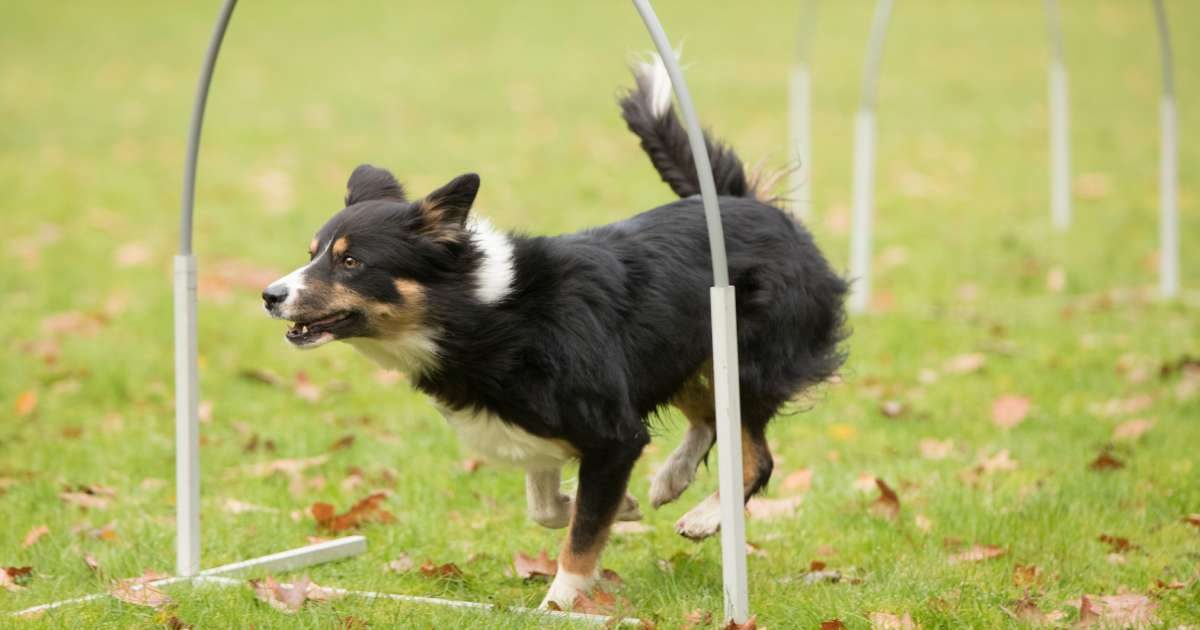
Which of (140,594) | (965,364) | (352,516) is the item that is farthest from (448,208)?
(965,364)

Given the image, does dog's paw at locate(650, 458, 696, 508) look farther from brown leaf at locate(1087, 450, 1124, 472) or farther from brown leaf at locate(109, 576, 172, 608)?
brown leaf at locate(1087, 450, 1124, 472)

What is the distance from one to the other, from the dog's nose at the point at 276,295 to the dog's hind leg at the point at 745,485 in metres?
1.53

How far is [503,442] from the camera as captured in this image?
4094mm

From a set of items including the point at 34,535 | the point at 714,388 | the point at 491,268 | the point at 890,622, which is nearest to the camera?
the point at 890,622

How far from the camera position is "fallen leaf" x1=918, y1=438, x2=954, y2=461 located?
19.5 ft

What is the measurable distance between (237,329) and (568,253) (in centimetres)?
481

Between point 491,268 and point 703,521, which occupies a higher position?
point 491,268

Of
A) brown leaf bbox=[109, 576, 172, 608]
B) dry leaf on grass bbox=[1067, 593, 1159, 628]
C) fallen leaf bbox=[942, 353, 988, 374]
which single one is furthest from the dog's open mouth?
fallen leaf bbox=[942, 353, 988, 374]

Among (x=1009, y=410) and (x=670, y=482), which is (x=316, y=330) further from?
(x=1009, y=410)

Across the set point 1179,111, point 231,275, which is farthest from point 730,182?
point 1179,111

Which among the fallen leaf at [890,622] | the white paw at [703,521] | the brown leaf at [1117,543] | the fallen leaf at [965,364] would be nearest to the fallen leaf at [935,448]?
the brown leaf at [1117,543]

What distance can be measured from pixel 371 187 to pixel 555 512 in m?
1.24

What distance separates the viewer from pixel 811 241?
489 centimetres

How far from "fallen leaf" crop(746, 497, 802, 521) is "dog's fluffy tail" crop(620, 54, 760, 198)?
122cm
